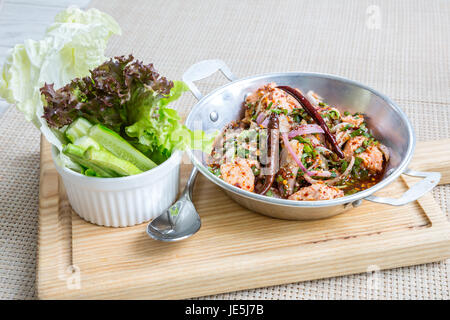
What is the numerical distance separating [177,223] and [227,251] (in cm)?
26

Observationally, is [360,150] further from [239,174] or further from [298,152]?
[239,174]

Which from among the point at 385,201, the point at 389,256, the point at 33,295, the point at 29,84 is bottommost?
the point at 33,295

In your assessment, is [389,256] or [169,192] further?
[169,192]

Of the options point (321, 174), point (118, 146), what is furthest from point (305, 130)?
point (118, 146)

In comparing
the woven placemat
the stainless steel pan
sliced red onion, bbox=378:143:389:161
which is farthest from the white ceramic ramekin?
sliced red onion, bbox=378:143:389:161

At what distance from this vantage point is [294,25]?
14.2 feet

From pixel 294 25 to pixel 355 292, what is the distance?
9.24ft

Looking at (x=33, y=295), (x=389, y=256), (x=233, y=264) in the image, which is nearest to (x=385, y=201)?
(x=389, y=256)

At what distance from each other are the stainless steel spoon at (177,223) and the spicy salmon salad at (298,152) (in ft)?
0.69

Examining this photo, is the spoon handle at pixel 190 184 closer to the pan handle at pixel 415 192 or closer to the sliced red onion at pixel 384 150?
the pan handle at pixel 415 192
